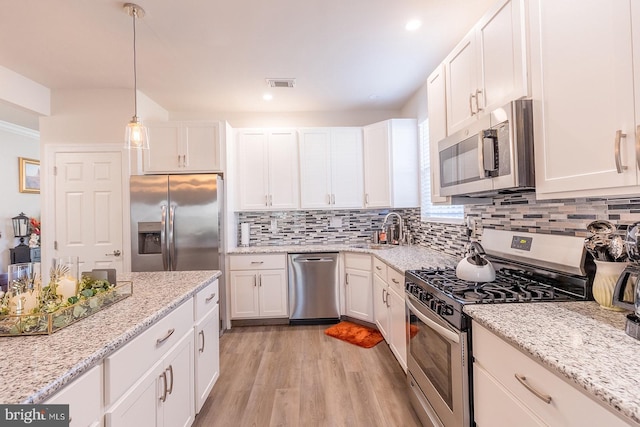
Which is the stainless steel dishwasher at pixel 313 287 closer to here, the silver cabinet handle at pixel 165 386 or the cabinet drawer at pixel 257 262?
the cabinet drawer at pixel 257 262

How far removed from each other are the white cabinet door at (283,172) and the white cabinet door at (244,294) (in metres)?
0.88

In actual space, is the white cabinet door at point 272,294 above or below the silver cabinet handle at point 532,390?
below

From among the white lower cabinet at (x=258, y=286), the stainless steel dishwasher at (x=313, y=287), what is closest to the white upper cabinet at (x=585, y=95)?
the stainless steel dishwasher at (x=313, y=287)

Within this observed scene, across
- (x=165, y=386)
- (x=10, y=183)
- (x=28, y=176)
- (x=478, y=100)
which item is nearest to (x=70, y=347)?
(x=165, y=386)

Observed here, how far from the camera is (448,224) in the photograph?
9.17ft

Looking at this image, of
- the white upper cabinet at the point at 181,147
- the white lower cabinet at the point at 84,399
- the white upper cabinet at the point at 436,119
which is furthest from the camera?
the white upper cabinet at the point at 181,147

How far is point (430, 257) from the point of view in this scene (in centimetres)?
→ 267

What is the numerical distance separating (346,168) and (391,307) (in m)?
1.83

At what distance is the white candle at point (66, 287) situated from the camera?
122 centimetres

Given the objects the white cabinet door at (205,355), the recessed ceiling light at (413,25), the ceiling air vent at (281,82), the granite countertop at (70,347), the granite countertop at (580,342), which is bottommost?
the white cabinet door at (205,355)

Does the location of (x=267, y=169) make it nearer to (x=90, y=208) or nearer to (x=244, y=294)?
(x=244, y=294)

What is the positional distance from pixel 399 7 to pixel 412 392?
2501 millimetres

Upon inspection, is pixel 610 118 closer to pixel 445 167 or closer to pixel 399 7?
pixel 445 167

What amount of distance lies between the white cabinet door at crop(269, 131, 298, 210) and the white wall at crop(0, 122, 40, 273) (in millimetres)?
4321
